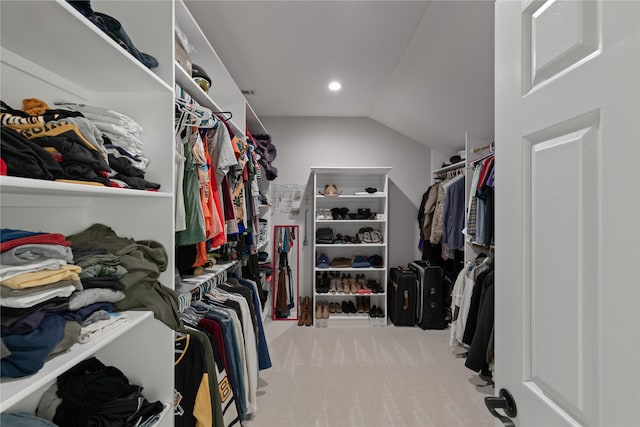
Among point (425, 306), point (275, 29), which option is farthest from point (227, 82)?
point (425, 306)

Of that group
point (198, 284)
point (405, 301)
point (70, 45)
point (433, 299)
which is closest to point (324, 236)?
point (405, 301)

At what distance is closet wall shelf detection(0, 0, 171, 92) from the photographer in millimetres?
725

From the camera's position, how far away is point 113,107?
117 centimetres

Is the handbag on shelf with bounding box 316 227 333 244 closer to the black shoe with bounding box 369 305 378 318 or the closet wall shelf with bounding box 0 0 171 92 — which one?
the black shoe with bounding box 369 305 378 318

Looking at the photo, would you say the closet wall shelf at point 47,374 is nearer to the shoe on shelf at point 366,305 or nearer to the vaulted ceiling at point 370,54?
the vaulted ceiling at point 370,54

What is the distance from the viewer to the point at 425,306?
11.4ft

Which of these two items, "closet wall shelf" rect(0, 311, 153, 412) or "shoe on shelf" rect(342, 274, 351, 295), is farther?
"shoe on shelf" rect(342, 274, 351, 295)

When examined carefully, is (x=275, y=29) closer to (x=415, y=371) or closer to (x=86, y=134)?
(x=86, y=134)

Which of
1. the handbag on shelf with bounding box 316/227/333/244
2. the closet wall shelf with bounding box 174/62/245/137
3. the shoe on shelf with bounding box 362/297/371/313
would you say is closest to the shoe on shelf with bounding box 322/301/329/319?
the shoe on shelf with bounding box 362/297/371/313

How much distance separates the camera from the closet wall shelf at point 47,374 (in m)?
0.59

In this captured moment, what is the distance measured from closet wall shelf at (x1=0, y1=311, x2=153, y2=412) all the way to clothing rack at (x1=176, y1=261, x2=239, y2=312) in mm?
660

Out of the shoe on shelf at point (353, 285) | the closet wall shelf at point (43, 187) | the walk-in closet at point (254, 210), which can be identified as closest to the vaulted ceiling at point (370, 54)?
the walk-in closet at point (254, 210)

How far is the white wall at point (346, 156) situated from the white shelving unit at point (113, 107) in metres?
2.81

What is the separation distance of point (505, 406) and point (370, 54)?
2341 mm
